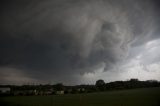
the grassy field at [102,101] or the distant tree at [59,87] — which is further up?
the distant tree at [59,87]

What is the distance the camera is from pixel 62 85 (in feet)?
613

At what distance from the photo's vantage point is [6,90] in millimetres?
155125

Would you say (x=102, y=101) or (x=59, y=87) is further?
Answer: (x=59, y=87)

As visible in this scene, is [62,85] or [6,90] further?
[62,85]

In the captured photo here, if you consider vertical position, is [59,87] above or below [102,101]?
above

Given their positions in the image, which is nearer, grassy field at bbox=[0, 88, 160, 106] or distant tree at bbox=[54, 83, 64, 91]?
grassy field at bbox=[0, 88, 160, 106]

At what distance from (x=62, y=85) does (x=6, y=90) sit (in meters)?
53.8

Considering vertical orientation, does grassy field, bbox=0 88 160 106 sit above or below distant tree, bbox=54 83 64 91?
below

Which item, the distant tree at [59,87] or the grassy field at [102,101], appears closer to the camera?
the grassy field at [102,101]
